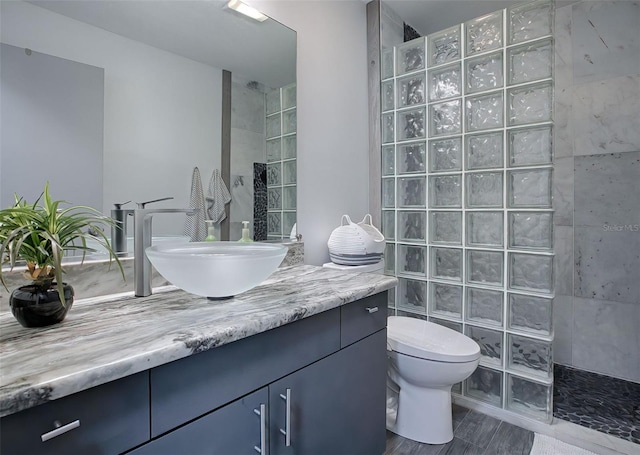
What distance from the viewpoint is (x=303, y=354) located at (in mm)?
1001

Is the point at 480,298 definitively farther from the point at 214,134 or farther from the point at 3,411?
the point at 3,411

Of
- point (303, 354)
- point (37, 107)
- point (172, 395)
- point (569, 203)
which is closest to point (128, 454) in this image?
point (172, 395)

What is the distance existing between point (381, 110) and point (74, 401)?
218 cm

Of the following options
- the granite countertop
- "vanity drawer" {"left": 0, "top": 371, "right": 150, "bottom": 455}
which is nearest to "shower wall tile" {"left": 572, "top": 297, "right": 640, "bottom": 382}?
the granite countertop

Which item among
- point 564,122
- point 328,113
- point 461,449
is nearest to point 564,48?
point 564,122

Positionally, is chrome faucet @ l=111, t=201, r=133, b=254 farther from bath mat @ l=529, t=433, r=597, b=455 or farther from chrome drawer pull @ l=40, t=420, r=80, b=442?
bath mat @ l=529, t=433, r=597, b=455

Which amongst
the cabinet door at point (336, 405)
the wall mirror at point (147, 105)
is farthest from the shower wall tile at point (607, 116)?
the cabinet door at point (336, 405)

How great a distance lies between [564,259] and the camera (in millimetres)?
2447

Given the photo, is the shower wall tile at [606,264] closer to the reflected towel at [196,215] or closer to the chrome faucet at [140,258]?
the reflected towel at [196,215]

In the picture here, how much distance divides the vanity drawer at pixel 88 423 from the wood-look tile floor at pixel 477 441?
1349 millimetres

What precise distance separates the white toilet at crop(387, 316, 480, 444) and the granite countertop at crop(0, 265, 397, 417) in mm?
556

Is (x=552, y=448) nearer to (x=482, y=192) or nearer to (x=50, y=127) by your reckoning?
(x=482, y=192)

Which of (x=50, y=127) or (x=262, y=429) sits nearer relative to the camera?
(x=262, y=429)

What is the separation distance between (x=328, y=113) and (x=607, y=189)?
6.16 feet
